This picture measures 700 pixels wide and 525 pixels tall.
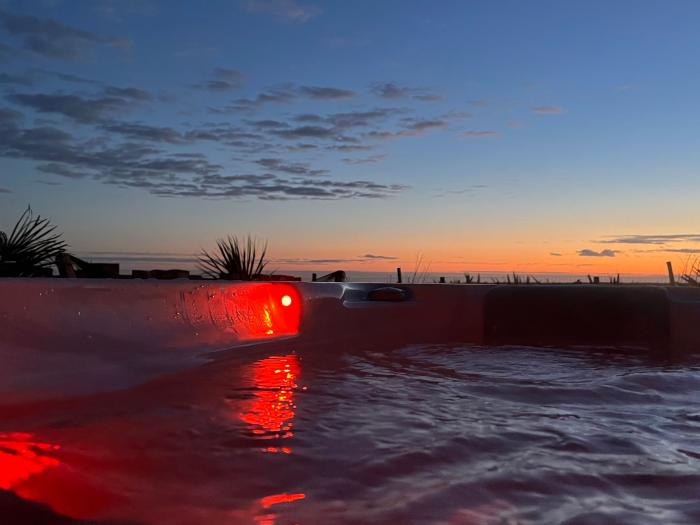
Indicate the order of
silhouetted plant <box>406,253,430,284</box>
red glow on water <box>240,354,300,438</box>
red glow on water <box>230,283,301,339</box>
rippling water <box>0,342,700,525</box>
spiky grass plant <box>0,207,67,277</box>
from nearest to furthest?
1. rippling water <box>0,342,700,525</box>
2. red glow on water <box>240,354,300,438</box>
3. red glow on water <box>230,283,301,339</box>
4. spiky grass plant <box>0,207,67,277</box>
5. silhouetted plant <box>406,253,430,284</box>

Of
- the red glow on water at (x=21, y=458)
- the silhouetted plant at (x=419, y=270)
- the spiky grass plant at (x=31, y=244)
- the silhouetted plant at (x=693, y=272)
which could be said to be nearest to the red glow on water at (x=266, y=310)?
the red glow on water at (x=21, y=458)

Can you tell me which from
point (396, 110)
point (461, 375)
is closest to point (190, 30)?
point (396, 110)

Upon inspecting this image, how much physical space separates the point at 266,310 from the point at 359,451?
69.6 inches

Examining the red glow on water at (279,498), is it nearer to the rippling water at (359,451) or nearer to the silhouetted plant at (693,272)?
the rippling water at (359,451)

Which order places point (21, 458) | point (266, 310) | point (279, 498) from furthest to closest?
1. point (266, 310)
2. point (21, 458)
3. point (279, 498)

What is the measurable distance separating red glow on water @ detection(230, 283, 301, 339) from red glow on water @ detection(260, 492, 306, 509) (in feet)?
5.80

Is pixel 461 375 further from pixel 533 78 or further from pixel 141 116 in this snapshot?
pixel 141 116

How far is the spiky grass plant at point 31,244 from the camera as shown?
3.95m

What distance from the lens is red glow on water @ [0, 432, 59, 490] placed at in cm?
99

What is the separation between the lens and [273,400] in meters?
1.72

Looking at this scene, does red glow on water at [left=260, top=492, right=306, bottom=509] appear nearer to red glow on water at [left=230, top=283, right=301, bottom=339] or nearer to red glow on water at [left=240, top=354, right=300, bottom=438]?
red glow on water at [left=240, top=354, right=300, bottom=438]

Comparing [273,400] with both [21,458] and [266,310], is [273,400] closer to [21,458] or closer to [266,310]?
[21,458]

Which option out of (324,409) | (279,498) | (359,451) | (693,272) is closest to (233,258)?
(324,409)

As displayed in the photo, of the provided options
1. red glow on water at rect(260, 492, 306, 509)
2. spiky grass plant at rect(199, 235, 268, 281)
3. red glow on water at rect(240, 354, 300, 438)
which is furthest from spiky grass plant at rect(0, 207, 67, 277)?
red glow on water at rect(260, 492, 306, 509)
